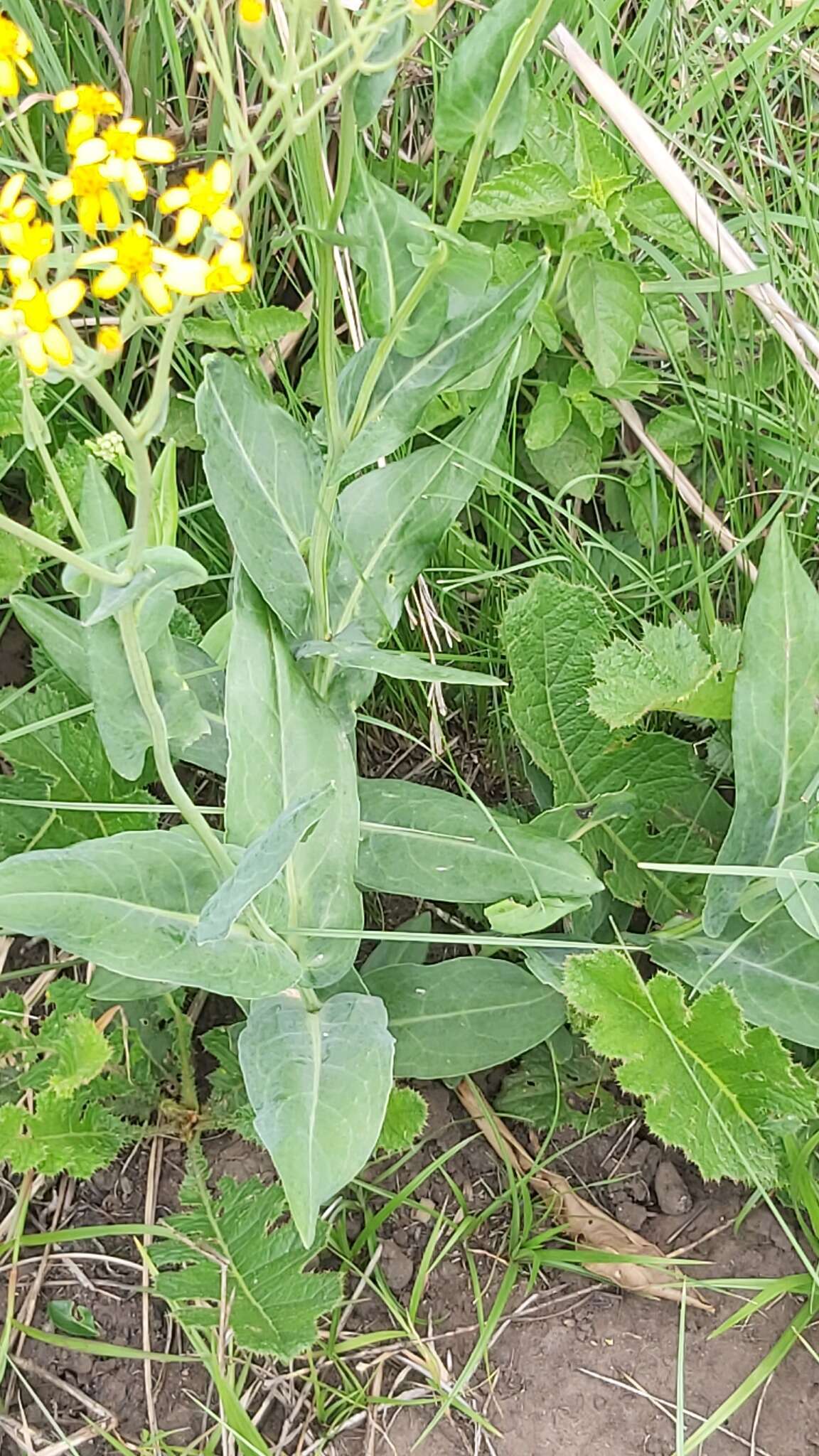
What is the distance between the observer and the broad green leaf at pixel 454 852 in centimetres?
133

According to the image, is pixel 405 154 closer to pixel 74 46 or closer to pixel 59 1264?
pixel 74 46

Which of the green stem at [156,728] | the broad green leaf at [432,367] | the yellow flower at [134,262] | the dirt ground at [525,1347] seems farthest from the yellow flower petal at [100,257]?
the dirt ground at [525,1347]

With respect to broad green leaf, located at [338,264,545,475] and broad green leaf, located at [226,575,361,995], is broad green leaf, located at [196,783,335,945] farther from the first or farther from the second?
broad green leaf, located at [338,264,545,475]

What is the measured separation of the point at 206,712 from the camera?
4.60ft

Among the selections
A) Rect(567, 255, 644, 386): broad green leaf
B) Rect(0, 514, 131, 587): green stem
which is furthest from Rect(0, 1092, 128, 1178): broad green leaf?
Rect(567, 255, 644, 386): broad green leaf

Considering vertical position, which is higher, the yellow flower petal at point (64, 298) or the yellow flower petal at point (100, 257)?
the yellow flower petal at point (100, 257)

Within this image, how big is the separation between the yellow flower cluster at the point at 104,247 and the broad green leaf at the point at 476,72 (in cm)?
21

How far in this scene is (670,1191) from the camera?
4.99 feet

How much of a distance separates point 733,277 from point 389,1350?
4.55 feet

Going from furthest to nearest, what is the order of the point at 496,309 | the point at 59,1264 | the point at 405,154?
the point at 405,154 < the point at 59,1264 < the point at 496,309

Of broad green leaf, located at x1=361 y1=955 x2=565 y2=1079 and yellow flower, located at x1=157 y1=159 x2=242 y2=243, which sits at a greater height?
yellow flower, located at x1=157 y1=159 x2=242 y2=243

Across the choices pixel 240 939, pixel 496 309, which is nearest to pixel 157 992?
pixel 240 939

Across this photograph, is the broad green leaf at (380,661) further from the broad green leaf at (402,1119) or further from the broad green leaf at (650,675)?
the broad green leaf at (402,1119)

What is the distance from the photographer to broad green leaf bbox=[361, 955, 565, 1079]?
1.42m
